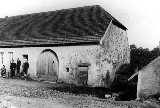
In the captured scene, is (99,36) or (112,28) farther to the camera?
(112,28)

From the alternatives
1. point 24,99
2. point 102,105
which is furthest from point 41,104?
point 102,105

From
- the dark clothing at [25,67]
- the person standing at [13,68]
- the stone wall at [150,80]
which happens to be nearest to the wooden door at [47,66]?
the dark clothing at [25,67]

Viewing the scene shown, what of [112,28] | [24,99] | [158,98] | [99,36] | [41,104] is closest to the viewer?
[41,104]

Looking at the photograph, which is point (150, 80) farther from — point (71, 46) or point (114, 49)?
point (71, 46)

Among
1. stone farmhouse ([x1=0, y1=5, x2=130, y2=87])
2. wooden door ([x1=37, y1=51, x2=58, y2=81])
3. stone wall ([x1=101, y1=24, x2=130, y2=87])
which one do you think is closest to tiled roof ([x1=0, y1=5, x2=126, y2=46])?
stone farmhouse ([x1=0, y1=5, x2=130, y2=87])

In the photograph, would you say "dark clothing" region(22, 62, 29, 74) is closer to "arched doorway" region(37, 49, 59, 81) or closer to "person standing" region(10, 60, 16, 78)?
"person standing" region(10, 60, 16, 78)

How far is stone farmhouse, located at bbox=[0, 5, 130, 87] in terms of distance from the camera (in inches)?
859

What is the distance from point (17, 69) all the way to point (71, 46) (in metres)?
7.39

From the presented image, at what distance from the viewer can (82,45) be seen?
876 inches

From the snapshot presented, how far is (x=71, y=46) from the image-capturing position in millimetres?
22938

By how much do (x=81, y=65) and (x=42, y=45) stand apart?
5322 mm

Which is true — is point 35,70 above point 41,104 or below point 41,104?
above

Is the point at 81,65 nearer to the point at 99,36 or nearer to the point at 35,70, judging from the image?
the point at 99,36

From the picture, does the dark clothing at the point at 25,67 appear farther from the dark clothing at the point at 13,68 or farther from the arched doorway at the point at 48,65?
the arched doorway at the point at 48,65
